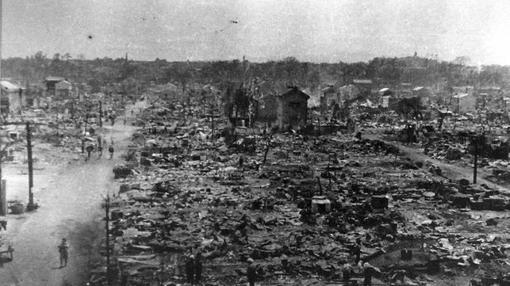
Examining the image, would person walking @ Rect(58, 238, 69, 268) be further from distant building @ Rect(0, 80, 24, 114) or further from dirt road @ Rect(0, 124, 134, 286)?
distant building @ Rect(0, 80, 24, 114)

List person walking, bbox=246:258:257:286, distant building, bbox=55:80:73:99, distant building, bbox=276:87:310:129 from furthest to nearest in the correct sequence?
distant building, bbox=55:80:73:99
distant building, bbox=276:87:310:129
person walking, bbox=246:258:257:286

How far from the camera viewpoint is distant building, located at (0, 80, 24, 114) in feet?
166

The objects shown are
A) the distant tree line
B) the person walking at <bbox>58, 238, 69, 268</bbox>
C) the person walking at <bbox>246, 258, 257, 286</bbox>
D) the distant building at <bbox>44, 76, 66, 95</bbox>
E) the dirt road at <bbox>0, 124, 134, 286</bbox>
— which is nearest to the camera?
the person walking at <bbox>246, 258, 257, 286</bbox>

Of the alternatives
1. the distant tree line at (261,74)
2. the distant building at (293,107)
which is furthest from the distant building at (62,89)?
the distant building at (293,107)

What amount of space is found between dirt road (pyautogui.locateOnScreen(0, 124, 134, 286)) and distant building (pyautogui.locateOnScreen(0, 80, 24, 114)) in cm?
2593

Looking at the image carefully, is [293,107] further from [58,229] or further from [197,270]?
[197,270]

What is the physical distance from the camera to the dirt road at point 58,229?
46.4 feet

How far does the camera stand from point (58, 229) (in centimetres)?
1823

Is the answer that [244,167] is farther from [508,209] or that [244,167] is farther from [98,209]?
[508,209]

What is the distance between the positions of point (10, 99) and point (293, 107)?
99.4 ft

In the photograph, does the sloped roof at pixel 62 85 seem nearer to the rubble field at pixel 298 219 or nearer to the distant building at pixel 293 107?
the distant building at pixel 293 107

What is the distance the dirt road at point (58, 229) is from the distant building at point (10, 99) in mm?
25929

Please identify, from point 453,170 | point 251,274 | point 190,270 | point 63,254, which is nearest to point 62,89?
point 453,170

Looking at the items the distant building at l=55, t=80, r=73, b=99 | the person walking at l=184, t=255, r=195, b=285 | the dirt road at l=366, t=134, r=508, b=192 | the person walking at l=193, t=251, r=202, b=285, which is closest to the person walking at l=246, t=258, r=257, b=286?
the person walking at l=193, t=251, r=202, b=285
